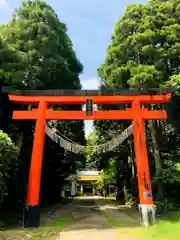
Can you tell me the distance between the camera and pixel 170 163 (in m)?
14.5

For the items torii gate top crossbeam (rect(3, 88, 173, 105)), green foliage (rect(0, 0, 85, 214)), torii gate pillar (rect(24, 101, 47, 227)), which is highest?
green foliage (rect(0, 0, 85, 214))

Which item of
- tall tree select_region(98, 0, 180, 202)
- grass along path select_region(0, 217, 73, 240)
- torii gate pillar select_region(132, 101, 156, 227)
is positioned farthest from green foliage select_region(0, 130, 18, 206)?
tall tree select_region(98, 0, 180, 202)

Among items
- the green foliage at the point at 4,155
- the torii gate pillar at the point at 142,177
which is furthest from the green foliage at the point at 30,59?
the torii gate pillar at the point at 142,177

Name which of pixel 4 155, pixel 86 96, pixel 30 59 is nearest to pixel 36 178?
pixel 4 155

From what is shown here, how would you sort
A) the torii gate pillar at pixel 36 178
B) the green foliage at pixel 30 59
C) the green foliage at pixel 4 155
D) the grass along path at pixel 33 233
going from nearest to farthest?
the grass along path at pixel 33 233 < the green foliage at pixel 4 155 < the torii gate pillar at pixel 36 178 < the green foliage at pixel 30 59

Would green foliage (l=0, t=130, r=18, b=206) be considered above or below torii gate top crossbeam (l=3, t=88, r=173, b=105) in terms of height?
below

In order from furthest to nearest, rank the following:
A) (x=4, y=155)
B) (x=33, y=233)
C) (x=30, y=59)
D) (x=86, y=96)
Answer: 1. (x=30, y=59)
2. (x=86, y=96)
3. (x=4, y=155)
4. (x=33, y=233)

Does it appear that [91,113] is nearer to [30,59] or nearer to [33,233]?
[30,59]

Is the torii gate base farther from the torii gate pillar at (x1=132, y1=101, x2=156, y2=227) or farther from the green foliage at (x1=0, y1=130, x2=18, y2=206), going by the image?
the green foliage at (x1=0, y1=130, x2=18, y2=206)

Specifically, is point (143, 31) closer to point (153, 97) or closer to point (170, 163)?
point (153, 97)

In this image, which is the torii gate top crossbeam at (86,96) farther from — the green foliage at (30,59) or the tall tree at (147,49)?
the tall tree at (147,49)

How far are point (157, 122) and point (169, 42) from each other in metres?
4.52

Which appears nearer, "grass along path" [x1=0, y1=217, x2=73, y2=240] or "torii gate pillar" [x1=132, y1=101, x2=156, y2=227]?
"grass along path" [x1=0, y1=217, x2=73, y2=240]

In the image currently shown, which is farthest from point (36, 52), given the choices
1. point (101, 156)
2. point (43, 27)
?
point (101, 156)
